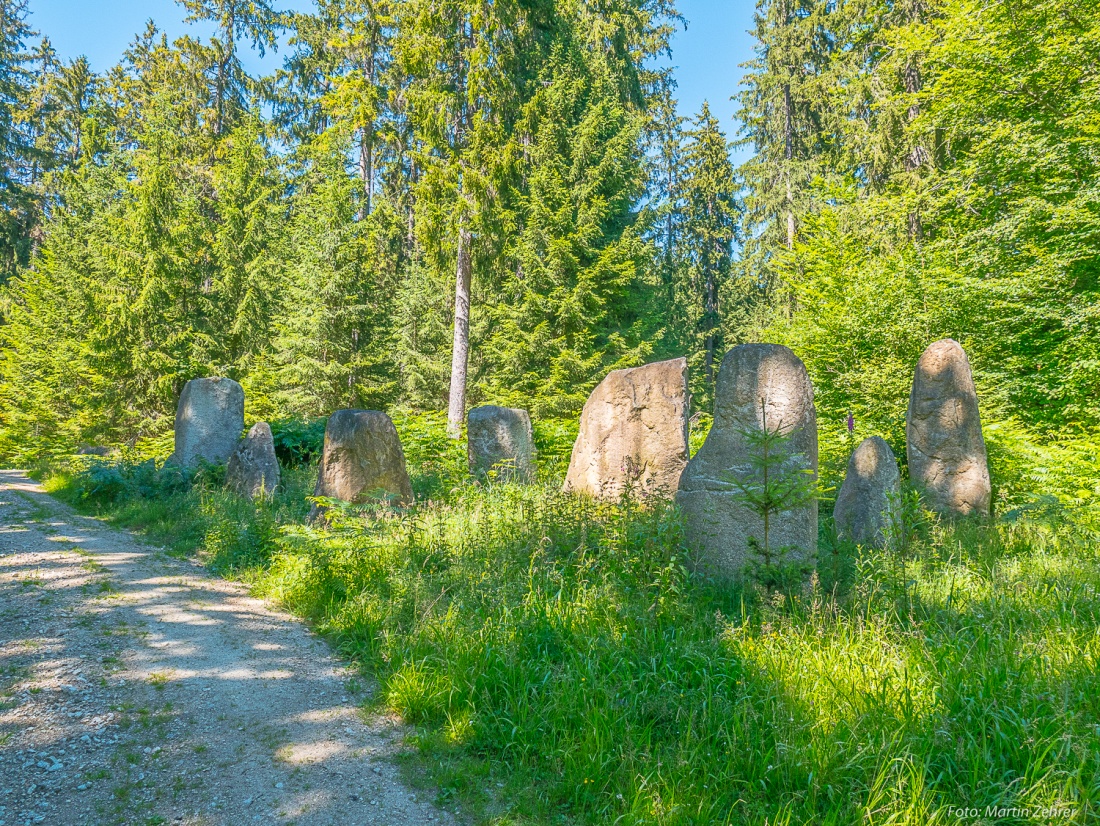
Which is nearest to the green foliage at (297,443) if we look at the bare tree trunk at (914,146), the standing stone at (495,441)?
the standing stone at (495,441)

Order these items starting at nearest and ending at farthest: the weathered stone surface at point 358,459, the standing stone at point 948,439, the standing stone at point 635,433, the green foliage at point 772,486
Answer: the green foliage at point 772,486 → the standing stone at point 948,439 → the standing stone at point 635,433 → the weathered stone surface at point 358,459

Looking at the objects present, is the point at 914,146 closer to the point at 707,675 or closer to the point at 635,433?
the point at 635,433

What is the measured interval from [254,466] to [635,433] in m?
6.14

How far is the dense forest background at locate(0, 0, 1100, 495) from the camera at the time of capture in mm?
9641

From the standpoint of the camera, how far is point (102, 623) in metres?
4.26

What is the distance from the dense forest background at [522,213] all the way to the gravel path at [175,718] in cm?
878

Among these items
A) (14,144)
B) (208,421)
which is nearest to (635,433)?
(208,421)

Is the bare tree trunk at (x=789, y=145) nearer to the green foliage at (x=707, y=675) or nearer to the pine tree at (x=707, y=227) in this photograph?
the pine tree at (x=707, y=227)

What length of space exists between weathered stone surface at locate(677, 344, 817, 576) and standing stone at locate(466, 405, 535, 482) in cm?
489

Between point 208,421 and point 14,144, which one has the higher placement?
point 14,144

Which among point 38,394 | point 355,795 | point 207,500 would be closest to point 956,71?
point 355,795

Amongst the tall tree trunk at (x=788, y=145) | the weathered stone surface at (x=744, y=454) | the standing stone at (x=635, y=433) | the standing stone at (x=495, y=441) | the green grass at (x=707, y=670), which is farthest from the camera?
Result: the tall tree trunk at (x=788, y=145)

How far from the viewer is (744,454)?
469cm

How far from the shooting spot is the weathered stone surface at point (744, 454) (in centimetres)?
445
